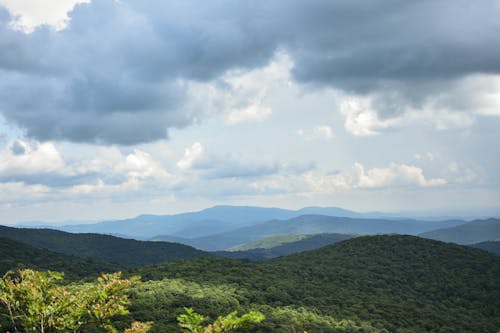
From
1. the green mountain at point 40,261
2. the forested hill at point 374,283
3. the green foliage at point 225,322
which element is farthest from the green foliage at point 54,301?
the green mountain at point 40,261

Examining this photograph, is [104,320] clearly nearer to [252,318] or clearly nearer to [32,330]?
[32,330]

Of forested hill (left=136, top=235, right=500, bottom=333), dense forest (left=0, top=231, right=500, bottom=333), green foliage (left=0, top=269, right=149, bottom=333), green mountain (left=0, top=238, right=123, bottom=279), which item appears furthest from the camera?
green mountain (left=0, top=238, right=123, bottom=279)

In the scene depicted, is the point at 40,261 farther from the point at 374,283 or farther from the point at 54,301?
the point at 54,301

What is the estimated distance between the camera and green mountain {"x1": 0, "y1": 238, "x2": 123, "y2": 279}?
12012cm

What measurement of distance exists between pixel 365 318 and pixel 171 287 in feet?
119

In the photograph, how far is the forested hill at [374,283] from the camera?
77.6 metres

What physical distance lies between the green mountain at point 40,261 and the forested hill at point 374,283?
1622 inches

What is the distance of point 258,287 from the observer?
285ft

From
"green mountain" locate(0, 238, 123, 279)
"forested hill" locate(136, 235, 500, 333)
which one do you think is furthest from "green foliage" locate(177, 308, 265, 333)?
"green mountain" locate(0, 238, 123, 279)

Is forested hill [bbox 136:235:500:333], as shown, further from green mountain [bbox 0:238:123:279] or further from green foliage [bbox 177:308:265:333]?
green foliage [bbox 177:308:265:333]

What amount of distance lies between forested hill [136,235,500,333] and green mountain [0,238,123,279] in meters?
41.2

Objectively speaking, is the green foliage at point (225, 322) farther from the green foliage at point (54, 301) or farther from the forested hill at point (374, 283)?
the forested hill at point (374, 283)

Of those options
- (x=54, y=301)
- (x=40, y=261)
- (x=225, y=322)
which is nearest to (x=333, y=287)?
(x=54, y=301)

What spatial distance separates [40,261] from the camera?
449 ft
